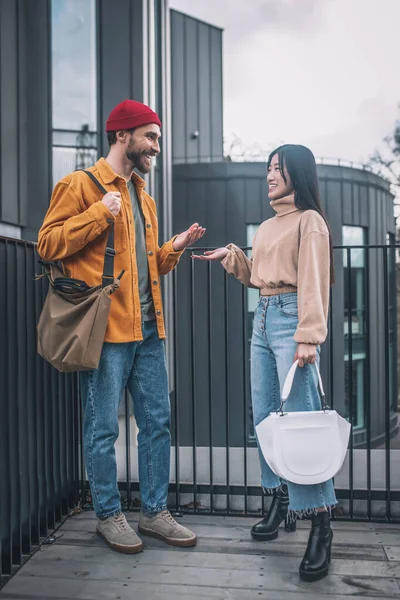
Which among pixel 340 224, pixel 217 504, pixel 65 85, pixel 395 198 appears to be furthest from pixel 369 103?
pixel 217 504

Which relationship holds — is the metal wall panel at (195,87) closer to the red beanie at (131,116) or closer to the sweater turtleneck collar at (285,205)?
the red beanie at (131,116)

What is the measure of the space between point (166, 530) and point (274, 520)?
0.51 m

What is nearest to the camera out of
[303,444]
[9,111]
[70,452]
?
[303,444]

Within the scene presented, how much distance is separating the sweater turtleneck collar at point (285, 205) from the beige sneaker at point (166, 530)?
148 cm

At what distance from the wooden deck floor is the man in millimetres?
116

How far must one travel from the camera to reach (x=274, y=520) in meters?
2.81

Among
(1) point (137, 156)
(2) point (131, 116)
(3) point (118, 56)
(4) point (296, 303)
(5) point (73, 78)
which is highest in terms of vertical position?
(3) point (118, 56)

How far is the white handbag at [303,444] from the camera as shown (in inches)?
91.9

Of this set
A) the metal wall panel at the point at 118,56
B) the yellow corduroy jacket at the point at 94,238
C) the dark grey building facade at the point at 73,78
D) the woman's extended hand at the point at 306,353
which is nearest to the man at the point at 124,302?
the yellow corduroy jacket at the point at 94,238

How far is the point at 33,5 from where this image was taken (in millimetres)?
7871

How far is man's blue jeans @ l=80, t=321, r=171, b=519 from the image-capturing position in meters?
2.58

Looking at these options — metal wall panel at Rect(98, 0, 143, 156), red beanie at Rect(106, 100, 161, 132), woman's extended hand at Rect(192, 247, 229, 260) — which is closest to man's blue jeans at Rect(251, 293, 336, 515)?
woman's extended hand at Rect(192, 247, 229, 260)

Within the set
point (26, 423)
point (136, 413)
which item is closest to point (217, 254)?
point (136, 413)

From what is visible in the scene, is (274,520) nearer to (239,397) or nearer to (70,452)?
(70,452)
